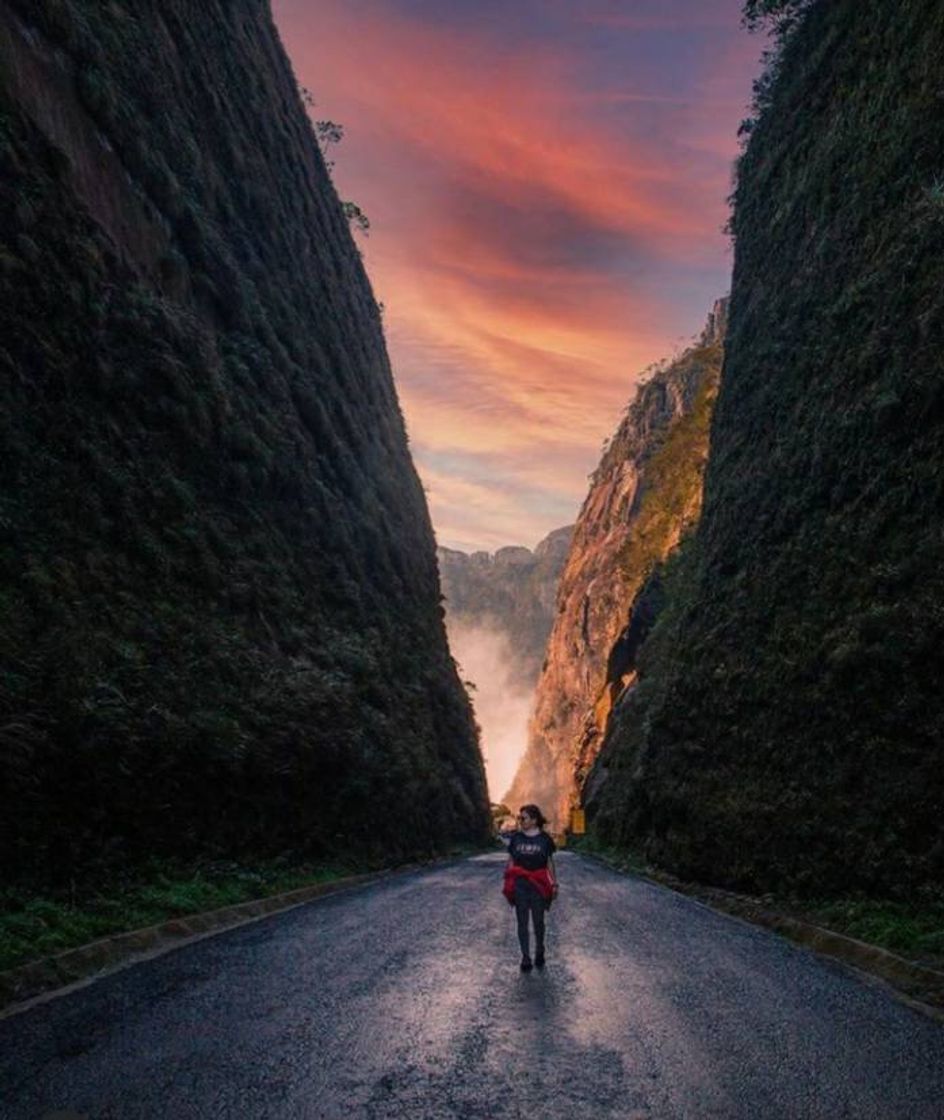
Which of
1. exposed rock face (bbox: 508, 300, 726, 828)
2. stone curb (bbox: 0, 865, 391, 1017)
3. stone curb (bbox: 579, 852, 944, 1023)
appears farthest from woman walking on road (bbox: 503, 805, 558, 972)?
exposed rock face (bbox: 508, 300, 726, 828)

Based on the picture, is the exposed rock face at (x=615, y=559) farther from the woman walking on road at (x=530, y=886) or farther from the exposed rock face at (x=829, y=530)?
the woman walking on road at (x=530, y=886)

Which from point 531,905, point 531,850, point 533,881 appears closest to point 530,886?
point 533,881

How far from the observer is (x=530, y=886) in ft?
26.8

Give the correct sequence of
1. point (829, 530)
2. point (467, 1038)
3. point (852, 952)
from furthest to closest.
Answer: point (829, 530) < point (852, 952) < point (467, 1038)

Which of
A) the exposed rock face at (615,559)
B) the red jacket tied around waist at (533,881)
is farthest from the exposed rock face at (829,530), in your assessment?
the exposed rock face at (615,559)

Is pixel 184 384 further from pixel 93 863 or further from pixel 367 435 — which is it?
pixel 367 435

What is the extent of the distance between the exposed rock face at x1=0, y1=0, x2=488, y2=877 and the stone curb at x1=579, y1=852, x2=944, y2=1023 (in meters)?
8.27

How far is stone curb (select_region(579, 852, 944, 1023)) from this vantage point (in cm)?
718

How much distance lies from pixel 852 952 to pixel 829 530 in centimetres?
812

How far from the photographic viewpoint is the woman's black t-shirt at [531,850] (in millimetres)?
8289

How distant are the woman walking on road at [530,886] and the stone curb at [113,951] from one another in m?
3.81

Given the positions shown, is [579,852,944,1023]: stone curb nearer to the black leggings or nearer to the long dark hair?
the black leggings

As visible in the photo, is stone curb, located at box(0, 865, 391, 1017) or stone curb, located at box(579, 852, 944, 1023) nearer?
stone curb, located at box(0, 865, 391, 1017)

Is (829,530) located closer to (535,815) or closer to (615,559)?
(535,815)
